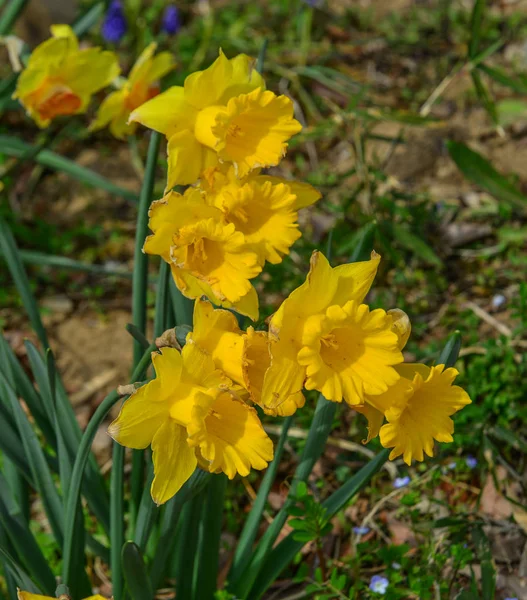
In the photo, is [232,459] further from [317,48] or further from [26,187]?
[317,48]

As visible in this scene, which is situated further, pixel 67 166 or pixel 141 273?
pixel 67 166

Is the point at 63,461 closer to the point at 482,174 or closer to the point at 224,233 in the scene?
the point at 224,233

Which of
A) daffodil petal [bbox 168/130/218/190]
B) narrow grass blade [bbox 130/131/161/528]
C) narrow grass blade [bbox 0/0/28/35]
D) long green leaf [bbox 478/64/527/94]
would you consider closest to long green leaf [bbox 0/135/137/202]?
narrow grass blade [bbox 0/0/28/35]

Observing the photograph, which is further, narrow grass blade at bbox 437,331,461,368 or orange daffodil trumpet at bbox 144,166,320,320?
narrow grass blade at bbox 437,331,461,368

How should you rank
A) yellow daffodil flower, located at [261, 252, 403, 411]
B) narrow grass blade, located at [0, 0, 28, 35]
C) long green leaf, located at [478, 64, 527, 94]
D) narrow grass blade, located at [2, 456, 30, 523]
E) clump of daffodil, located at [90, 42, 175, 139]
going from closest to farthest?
1. yellow daffodil flower, located at [261, 252, 403, 411]
2. narrow grass blade, located at [2, 456, 30, 523]
3. clump of daffodil, located at [90, 42, 175, 139]
4. long green leaf, located at [478, 64, 527, 94]
5. narrow grass blade, located at [0, 0, 28, 35]

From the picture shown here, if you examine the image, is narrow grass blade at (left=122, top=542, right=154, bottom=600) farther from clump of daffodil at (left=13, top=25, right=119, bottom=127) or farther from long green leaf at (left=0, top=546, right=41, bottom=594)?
clump of daffodil at (left=13, top=25, right=119, bottom=127)

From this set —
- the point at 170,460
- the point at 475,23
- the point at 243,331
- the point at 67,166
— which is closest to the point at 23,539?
the point at 170,460
